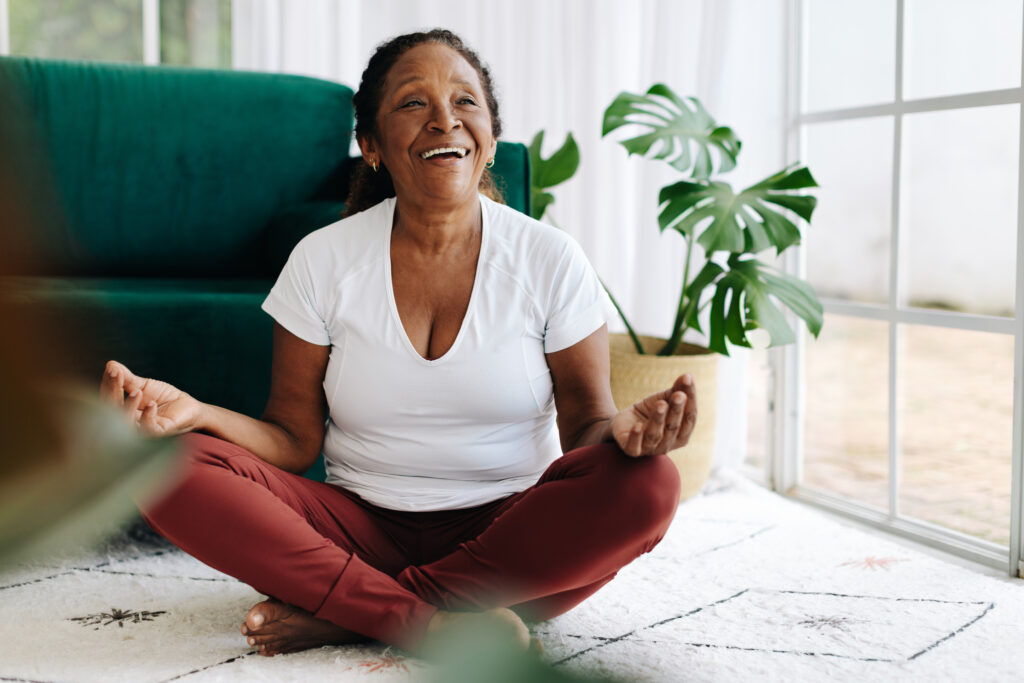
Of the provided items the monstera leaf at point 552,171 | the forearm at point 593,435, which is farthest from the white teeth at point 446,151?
the monstera leaf at point 552,171

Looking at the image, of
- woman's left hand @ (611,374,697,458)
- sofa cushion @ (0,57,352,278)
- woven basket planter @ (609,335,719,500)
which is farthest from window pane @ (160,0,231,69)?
woman's left hand @ (611,374,697,458)

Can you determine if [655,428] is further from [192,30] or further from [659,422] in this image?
[192,30]

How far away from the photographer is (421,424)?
4.02 feet

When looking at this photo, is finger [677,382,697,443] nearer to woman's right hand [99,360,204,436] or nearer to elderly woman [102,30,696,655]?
elderly woman [102,30,696,655]

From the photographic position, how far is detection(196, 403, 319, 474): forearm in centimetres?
116

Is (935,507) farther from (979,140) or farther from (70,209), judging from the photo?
(70,209)

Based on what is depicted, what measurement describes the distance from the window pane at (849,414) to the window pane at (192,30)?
2.21 m

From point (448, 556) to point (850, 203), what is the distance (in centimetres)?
143

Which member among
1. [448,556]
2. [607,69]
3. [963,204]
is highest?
[607,69]

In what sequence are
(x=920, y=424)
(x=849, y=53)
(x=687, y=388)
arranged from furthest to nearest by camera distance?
1. (x=920, y=424)
2. (x=849, y=53)
3. (x=687, y=388)

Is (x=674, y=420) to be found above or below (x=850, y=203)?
below

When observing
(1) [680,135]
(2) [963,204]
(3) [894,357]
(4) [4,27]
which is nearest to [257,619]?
(1) [680,135]

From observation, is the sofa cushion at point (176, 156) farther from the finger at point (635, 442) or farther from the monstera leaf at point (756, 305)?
the finger at point (635, 442)

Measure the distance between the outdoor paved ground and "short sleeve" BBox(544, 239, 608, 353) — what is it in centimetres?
92
